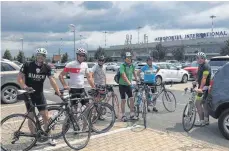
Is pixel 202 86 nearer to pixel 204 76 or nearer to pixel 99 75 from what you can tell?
pixel 204 76

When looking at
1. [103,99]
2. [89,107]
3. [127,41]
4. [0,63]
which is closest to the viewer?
[89,107]

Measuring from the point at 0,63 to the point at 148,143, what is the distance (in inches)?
317

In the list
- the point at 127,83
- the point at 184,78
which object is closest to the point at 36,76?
the point at 127,83

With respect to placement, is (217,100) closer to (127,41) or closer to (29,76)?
(29,76)

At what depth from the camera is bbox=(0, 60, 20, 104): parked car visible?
11914 millimetres

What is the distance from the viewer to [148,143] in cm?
620

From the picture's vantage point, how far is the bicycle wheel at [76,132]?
5785mm

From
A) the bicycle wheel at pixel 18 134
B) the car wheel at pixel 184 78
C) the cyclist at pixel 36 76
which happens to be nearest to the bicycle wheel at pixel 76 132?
the cyclist at pixel 36 76

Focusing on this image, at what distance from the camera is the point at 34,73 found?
5.83 meters

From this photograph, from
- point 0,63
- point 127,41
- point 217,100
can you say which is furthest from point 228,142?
point 127,41

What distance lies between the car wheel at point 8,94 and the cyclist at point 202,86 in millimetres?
7640

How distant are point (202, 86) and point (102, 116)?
2584 mm

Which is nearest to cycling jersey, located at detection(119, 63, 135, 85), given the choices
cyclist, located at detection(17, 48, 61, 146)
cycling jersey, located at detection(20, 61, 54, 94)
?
cyclist, located at detection(17, 48, 61, 146)

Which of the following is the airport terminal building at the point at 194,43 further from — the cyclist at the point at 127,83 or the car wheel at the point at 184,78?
the cyclist at the point at 127,83
